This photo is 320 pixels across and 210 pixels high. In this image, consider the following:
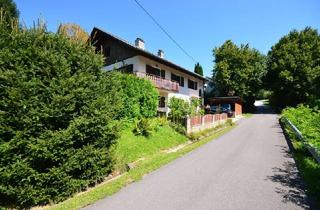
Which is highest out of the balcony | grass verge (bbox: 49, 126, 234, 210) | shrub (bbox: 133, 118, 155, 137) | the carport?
the balcony

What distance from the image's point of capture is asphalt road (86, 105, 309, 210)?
20.7 ft

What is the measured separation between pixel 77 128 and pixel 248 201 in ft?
16.5

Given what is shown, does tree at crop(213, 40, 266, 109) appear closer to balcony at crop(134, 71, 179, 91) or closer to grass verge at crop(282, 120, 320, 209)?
balcony at crop(134, 71, 179, 91)

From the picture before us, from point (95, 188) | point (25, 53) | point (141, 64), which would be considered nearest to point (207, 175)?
point (95, 188)

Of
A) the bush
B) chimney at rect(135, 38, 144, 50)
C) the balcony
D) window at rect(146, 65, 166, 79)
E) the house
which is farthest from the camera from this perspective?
chimney at rect(135, 38, 144, 50)

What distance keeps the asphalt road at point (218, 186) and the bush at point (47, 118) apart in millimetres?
1512

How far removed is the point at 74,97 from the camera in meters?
7.80

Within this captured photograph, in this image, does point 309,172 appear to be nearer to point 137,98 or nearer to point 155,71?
point 137,98

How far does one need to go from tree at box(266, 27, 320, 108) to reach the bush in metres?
42.1

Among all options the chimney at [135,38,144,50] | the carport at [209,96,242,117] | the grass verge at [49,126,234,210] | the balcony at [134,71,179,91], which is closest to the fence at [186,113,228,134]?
the balcony at [134,71,179,91]

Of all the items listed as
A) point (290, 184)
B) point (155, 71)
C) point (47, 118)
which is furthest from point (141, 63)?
point (290, 184)

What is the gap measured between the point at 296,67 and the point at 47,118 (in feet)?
154

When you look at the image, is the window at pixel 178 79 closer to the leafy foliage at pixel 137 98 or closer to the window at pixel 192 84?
the window at pixel 192 84

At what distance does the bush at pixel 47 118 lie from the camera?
6.78 metres
